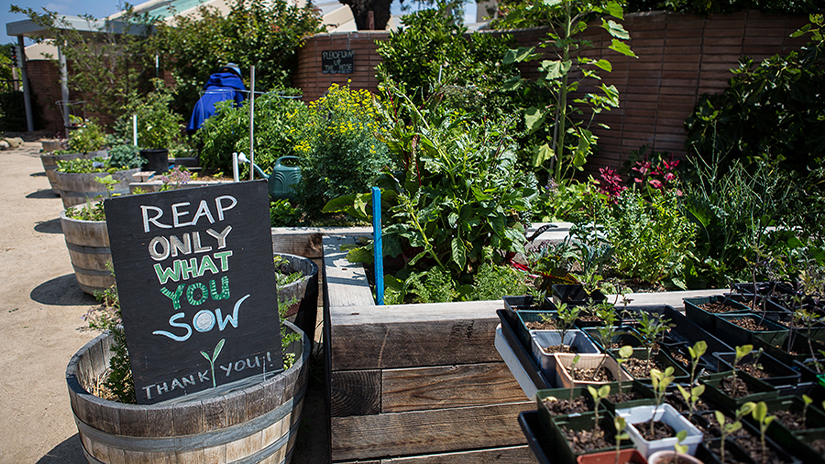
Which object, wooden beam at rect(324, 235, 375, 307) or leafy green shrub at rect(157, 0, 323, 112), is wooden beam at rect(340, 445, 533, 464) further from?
leafy green shrub at rect(157, 0, 323, 112)

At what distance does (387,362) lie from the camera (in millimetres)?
1749

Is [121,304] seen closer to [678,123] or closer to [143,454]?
[143,454]

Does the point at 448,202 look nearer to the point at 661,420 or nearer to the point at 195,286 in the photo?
the point at 195,286

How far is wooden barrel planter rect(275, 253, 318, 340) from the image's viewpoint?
2305mm

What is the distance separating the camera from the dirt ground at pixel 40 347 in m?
2.14

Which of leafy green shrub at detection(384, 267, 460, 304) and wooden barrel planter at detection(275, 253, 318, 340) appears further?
wooden barrel planter at detection(275, 253, 318, 340)

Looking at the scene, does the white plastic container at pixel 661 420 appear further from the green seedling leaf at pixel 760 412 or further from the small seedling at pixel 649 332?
the small seedling at pixel 649 332

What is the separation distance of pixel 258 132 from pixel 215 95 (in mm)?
1848

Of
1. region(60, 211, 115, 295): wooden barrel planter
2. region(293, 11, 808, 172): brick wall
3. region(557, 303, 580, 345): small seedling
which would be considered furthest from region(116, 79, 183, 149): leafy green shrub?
region(557, 303, 580, 345): small seedling

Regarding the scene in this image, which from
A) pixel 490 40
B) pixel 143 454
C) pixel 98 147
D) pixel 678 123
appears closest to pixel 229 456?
pixel 143 454

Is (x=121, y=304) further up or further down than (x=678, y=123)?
further down

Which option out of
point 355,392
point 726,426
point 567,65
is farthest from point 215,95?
point 726,426

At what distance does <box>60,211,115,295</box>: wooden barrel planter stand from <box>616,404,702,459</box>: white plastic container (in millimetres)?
3300

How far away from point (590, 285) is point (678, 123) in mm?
3585
